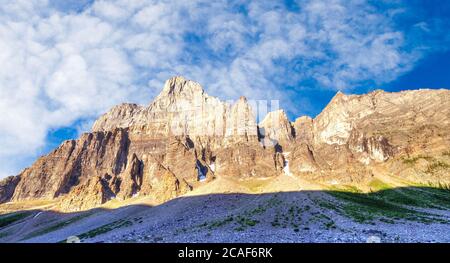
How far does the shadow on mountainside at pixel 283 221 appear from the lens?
62688 millimetres

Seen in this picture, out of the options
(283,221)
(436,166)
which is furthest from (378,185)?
(283,221)

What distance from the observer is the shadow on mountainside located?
6269 centimetres

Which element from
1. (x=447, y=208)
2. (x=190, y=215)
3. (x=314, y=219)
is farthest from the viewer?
(x=447, y=208)

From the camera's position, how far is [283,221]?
84.8 metres

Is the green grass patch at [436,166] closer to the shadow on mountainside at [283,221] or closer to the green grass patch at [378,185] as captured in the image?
the green grass patch at [378,185]

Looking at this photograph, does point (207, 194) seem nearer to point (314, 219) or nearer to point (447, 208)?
point (314, 219)

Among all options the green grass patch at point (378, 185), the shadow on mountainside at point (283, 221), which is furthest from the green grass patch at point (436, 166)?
the shadow on mountainside at point (283, 221)

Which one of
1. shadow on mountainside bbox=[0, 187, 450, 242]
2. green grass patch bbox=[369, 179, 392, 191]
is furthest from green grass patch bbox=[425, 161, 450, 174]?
shadow on mountainside bbox=[0, 187, 450, 242]

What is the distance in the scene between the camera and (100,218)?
562 ft

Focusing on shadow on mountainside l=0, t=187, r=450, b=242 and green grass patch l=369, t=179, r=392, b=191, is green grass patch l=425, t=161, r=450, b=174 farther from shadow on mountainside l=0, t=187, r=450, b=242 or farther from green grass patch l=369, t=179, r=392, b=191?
shadow on mountainside l=0, t=187, r=450, b=242

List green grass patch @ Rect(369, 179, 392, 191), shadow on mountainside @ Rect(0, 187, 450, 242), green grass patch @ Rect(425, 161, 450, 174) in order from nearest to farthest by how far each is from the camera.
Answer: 1. shadow on mountainside @ Rect(0, 187, 450, 242)
2. green grass patch @ Rect(369, 179, 392, 191)
3. green grass patch @ Rect(425, 161, 450, 174)
